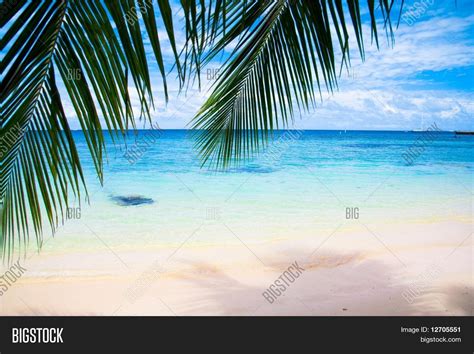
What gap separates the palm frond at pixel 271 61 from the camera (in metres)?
0.96

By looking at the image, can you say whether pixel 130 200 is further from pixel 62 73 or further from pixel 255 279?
pixel 62 73

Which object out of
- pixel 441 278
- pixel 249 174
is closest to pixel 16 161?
pixel 441 278

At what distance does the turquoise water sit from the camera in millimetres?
6812

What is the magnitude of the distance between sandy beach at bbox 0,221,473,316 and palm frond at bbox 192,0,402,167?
2.47 meters

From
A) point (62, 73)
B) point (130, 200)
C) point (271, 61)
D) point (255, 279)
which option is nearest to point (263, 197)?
point (130, 200)

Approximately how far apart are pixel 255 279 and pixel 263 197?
516 cm

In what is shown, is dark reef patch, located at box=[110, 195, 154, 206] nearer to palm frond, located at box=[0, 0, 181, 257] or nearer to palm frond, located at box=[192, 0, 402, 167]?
palm frond, located at box=[192, 0, 402, 167]

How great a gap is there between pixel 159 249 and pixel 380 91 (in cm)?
2124

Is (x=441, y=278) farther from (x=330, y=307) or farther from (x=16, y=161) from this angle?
(x=16, y=161)

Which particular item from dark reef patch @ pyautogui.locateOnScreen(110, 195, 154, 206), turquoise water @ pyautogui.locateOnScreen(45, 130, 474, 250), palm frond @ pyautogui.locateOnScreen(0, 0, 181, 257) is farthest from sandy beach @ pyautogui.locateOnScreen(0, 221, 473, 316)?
dark reef patch @ pyautogui.locateOnScreen(110, 195, 154, 206)

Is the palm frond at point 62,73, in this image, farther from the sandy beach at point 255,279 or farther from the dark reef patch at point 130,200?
the dark reef patch at point 130,200

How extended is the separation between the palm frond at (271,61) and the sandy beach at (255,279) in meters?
2.47

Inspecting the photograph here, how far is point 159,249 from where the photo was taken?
5.90 metres

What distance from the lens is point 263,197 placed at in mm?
9602
